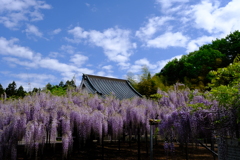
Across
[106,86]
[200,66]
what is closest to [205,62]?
[200,66]

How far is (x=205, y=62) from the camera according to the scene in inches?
1074

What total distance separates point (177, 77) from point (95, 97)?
71.5 ft

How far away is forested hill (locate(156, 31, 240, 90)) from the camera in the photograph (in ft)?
82.2

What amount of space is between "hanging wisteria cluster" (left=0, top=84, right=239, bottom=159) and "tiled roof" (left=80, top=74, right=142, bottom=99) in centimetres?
544

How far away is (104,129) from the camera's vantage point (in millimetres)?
8789

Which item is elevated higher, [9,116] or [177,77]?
[177,77]

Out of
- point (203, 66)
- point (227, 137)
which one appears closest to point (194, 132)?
point (227, 137)

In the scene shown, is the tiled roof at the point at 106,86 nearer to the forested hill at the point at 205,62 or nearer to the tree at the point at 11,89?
the forested hill at the point at 205,62

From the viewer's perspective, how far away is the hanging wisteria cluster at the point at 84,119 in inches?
254

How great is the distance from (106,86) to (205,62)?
1613 cm

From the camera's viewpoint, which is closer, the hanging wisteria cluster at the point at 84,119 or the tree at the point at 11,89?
the hanging wisteria cluster at the point at 84,119

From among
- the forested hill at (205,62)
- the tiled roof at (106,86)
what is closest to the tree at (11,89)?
the tiled roof at (106,86)

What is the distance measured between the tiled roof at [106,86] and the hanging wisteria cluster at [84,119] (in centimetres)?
544

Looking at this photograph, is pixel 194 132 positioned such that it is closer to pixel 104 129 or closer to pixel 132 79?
pixel 104 129
